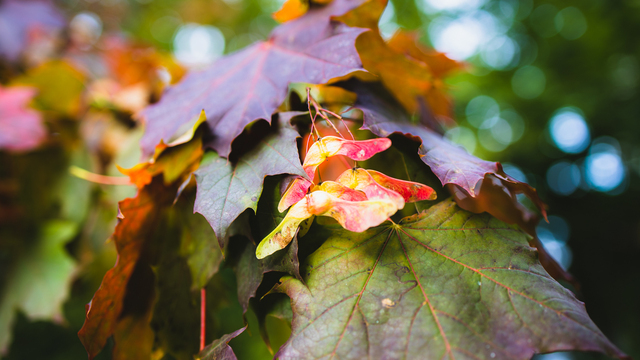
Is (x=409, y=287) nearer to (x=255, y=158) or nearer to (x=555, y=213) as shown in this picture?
(x=255, y=158)

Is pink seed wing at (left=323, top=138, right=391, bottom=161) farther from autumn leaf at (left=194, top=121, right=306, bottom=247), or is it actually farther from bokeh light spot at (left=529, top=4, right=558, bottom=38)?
bokeh light spot at (left=529, top=4, right=558, bottom=38)

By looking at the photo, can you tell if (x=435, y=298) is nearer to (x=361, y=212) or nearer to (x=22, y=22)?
(x=361, y=212)

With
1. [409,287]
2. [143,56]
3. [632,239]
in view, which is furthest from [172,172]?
[632,239]

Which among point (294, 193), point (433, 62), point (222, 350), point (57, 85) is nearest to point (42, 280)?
point (57, 85)

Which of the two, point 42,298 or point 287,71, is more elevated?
point 287,71

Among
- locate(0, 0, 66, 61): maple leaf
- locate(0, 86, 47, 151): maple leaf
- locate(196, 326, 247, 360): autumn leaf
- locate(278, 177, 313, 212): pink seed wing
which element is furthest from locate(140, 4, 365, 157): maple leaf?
locate(0, 0, 66, 61): maple leaf

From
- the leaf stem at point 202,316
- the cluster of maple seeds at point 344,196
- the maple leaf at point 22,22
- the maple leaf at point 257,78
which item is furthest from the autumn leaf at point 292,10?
the maple leaf at point 22,22
